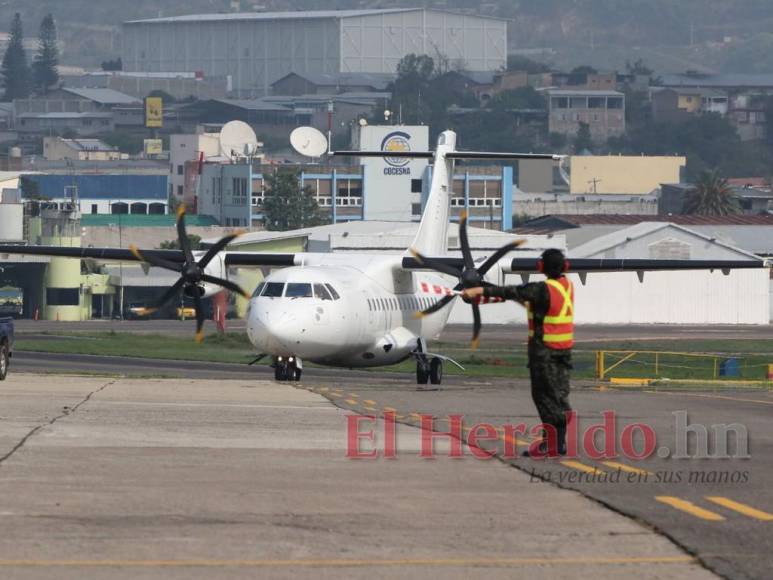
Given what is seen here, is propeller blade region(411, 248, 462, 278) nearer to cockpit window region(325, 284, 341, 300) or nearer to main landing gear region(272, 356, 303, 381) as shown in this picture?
cockpit window region(325, 284, 341, 300)

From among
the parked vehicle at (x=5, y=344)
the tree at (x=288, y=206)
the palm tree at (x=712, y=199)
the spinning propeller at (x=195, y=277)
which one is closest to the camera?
the parked vehicle at (x=5, y=344)

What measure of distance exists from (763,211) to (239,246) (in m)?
76.6

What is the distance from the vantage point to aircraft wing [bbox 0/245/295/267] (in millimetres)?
40219

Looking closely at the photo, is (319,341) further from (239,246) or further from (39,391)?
(239,246)

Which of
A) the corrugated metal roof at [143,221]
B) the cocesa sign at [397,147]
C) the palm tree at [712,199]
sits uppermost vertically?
the cocesa sign at [397,147]

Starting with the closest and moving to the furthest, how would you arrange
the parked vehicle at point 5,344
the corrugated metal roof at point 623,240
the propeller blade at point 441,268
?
the parked vehicle at point 5,344 → the propeller blade at point 441,268 → the corrugated metal roof at point 623,240

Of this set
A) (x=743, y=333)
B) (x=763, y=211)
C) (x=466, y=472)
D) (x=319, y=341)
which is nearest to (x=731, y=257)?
(x=743, y=333)

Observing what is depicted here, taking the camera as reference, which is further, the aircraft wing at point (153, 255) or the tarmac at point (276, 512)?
the aircraft wing at point (153, 255)

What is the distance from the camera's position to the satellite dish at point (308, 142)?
16200 centimetres

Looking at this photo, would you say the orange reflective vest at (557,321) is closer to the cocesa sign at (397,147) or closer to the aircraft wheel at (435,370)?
the aircraft wheel at (435,370)

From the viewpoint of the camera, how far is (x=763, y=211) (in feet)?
517

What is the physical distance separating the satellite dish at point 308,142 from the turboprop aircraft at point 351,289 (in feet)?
383

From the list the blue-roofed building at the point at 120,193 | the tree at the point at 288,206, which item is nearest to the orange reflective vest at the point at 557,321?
the tree at the point at 288,206

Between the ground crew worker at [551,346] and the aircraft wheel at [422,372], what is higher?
the ground crew worker at [551,346]
